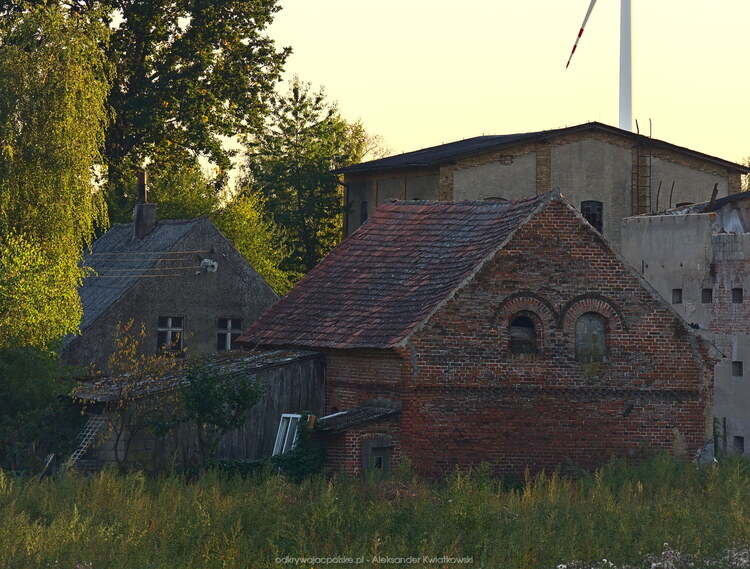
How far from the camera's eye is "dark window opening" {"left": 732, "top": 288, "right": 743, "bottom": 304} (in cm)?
3794

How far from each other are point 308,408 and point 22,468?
5.76m

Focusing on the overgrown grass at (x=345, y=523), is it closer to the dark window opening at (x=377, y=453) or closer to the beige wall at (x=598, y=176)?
the dark window opening at (x=377, y=453)

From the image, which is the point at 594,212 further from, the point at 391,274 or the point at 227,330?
the point at 391,274

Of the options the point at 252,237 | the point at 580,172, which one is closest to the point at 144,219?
the point at 252,237

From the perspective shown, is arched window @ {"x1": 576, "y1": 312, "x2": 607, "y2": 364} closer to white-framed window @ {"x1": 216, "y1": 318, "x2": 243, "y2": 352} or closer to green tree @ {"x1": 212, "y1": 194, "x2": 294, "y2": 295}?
white-framed window @ {"x1": 216, "y1": 318, "x2": 243, "y2": 352}

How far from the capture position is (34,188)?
3034cm

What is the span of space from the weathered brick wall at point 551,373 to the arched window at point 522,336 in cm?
21

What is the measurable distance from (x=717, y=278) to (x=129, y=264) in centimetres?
1663

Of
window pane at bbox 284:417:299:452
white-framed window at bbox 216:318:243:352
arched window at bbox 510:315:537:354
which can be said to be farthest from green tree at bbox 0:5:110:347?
arched window at bbox 510:315:537:354

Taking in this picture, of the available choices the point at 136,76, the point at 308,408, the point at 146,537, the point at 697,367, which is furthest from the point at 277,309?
the point at 136,76

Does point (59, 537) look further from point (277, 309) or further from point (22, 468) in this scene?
point (277, 309)

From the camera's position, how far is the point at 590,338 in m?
26.9

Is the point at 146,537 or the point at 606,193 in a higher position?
the point at 606,193

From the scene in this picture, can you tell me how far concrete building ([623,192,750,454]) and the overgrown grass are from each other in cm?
1596
